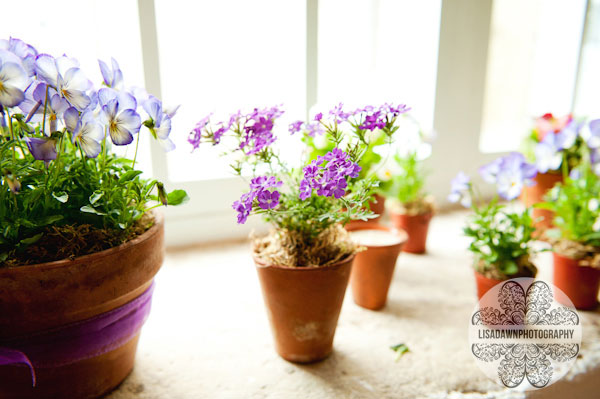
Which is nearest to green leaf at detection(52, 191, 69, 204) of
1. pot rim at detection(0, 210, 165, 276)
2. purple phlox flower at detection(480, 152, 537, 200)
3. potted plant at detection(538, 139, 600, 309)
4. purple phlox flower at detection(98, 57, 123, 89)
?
pot rim at detection(0, 210, 165, 276)

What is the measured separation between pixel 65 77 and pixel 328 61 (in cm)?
136

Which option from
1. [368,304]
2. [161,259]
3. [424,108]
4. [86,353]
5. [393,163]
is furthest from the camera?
[424,108]

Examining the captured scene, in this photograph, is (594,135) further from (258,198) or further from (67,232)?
(67,232)

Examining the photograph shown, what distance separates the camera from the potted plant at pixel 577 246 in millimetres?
1271

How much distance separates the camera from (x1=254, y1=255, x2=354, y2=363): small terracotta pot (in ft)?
3.24

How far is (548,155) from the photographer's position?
1501 millimetres

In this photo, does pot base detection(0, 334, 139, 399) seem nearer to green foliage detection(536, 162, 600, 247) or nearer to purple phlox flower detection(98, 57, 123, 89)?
purple phlox flower detection(98, 57, 123, 89)

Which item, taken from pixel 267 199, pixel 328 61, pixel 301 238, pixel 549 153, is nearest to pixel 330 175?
pixel 267 199

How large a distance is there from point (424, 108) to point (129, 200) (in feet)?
4.76

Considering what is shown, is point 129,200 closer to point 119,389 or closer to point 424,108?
point 119,389

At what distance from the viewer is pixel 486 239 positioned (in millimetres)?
1206

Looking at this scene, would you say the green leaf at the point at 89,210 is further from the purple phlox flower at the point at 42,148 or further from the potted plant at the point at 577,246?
the potted plant at the point at 577,246

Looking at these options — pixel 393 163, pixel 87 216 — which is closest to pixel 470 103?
pixel 393 163

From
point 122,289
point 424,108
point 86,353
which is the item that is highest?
point 424,108
